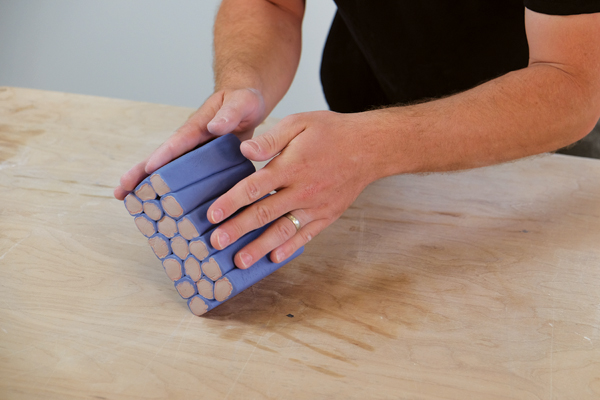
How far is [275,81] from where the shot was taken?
1.40 meters

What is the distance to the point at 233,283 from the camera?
0.90 meters

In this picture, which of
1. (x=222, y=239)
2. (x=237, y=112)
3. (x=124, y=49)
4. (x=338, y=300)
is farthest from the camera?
(x=124, y=49)

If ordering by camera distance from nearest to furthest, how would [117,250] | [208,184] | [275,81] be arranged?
[208,184]
[117,250]
[275,81]

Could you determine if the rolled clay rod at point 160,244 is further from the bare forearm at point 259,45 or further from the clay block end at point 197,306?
the bare forearm at point 259,45

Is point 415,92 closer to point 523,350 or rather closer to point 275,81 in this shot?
point 275,81

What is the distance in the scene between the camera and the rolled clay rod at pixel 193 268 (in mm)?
920

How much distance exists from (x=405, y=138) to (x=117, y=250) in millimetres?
652

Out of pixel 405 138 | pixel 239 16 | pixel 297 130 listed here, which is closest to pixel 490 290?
pixel 405 138

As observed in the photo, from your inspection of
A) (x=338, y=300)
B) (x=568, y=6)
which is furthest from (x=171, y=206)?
(x=568, y=6)

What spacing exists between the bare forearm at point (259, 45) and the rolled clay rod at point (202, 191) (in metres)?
0.36

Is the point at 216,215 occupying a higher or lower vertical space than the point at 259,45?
lower

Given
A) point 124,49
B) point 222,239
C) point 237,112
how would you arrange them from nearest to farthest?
1. point 222,239
2. point 237,112
3. point 124,49

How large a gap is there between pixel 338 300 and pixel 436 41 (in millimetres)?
853

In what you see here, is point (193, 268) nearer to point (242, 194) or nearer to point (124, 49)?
point (242, 194)
